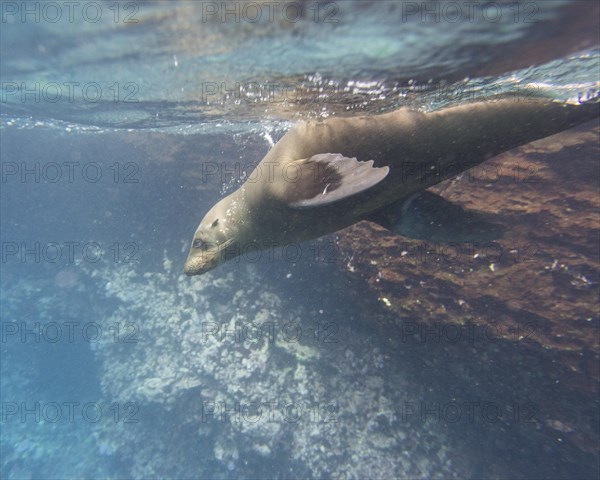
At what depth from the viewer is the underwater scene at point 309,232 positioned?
3797 mm

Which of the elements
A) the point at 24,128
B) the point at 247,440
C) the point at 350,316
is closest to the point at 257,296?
the point at 350,316

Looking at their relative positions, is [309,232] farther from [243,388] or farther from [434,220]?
[243,388]

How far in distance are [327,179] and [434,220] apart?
147cm

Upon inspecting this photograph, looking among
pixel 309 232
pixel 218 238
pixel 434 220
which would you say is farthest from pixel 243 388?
pixel 434 220

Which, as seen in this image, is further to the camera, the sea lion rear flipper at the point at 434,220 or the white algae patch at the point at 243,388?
the white algae patch at the point at 243,388

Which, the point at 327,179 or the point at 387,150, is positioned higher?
the point at 387,150

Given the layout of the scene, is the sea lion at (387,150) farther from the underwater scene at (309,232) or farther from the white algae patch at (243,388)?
the white algae patch at (243,388)

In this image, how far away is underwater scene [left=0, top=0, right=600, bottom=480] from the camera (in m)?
3.80

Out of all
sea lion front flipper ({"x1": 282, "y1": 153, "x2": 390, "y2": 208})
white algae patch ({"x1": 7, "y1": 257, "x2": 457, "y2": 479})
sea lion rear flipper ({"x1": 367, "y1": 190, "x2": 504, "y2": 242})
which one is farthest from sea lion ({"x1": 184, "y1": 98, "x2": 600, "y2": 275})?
white algae patch ({"x1": 7, "y1": 257, "x2": 457, "y2": 479})

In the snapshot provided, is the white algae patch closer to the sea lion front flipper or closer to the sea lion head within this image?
the sea lion head

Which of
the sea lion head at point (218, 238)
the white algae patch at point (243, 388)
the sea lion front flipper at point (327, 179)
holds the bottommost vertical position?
the white algae patch at point (243, 388)

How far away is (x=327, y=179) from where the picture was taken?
319 centimetres

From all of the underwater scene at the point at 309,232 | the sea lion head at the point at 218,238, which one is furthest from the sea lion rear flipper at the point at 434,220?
the sea lion head at the point at 218,238

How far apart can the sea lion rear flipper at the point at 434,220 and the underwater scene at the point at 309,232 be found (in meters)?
0.02
